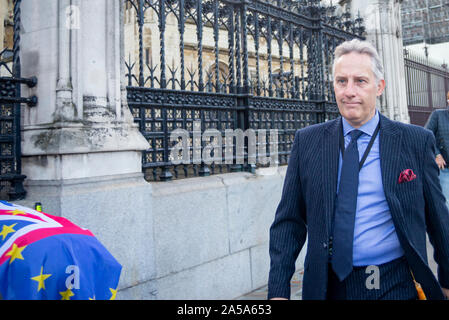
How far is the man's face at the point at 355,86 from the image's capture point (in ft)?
6.13

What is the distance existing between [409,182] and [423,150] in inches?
7.4

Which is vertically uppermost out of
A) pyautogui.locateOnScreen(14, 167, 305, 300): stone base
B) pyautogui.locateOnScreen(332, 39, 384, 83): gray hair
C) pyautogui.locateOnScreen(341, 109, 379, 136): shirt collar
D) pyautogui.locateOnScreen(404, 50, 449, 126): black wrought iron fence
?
pyautogui.locateOnScreen(404, 50, 449, 126): black wrought iron fence

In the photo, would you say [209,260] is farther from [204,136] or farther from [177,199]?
[204,136]

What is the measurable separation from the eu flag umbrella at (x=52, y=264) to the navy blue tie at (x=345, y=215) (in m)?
1.05

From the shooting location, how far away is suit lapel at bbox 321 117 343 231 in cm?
187

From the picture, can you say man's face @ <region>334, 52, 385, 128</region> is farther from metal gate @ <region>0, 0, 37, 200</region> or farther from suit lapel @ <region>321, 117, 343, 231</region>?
metal gate @ <region>0, 0, 37, 200</region>

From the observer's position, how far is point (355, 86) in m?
1.87

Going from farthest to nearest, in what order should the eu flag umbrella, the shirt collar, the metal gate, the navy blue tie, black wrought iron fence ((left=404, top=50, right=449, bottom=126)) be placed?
black wrought iron fence ((left=404, top=50, right=449, bottom=126)) < the metal gate < the shirt collar < the navy blue tie < the eu flag umbrella

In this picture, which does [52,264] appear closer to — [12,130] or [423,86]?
[12,130]

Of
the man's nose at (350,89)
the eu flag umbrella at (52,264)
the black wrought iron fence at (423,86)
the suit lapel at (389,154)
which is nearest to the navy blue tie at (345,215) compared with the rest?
the suit lapel at (389,154)

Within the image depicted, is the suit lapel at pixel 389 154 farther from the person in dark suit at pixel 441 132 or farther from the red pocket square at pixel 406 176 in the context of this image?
the person in dark suit at pixel 441 132

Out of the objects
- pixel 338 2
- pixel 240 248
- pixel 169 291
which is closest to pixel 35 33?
pixel 169 291

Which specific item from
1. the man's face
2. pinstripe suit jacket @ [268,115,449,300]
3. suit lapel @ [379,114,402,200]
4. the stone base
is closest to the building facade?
the stone base
